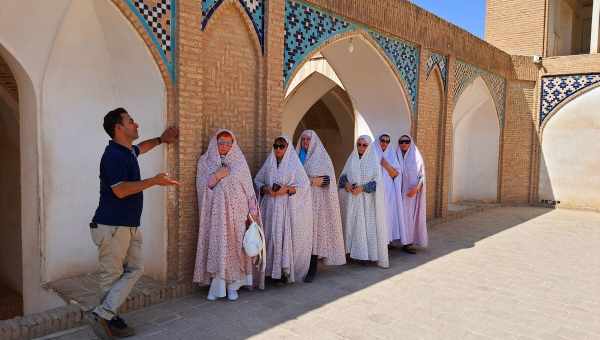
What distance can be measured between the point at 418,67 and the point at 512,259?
3.17 meters

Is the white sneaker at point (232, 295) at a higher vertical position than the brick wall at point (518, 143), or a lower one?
lower

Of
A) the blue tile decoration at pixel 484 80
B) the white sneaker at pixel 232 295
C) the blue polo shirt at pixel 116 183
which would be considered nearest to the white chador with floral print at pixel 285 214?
the white sneaker at pixel 232 295

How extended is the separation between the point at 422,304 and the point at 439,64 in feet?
→ 16.1

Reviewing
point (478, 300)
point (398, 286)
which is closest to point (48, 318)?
point (398, 286)

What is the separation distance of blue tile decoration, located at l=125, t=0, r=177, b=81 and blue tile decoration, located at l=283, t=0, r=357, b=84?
1.37 m

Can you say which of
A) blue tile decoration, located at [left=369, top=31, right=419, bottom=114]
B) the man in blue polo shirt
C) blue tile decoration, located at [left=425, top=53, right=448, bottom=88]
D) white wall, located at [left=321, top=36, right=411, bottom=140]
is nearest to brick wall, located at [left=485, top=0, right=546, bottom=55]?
blue tile decoration, located at [left=425, top=53, right=448, bottom=88]

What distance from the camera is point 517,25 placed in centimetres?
1133

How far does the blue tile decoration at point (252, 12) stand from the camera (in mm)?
4074

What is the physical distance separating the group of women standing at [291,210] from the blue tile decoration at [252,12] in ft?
3.37

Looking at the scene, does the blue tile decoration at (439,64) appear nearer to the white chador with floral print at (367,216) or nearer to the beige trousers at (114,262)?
the white chador with floral print at (367,216)

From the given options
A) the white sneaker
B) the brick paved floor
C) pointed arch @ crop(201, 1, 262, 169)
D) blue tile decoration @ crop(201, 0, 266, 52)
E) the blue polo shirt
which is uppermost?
blue tile decoration @ crop(201, 0, 266, 52)

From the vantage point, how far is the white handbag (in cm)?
383

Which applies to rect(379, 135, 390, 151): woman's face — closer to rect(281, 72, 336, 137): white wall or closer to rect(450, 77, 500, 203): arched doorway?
rect(281, 72, 336, 137): white wall

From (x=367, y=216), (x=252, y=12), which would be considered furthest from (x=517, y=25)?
(x=252, y=12)
